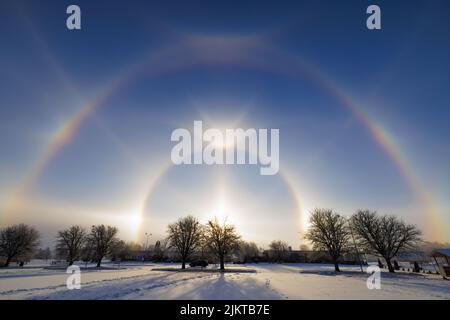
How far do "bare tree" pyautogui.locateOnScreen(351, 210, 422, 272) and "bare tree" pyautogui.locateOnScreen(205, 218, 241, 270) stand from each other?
2391 centimetres

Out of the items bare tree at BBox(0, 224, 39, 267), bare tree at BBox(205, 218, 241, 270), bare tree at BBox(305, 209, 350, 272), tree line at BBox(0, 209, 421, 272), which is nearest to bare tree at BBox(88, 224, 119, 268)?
tree line at BBox(0, 209, 421, 272)

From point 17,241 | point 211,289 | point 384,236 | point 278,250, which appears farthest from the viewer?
point 278,250

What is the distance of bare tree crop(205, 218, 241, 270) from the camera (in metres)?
42.8

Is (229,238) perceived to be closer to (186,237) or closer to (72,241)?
(186,237)

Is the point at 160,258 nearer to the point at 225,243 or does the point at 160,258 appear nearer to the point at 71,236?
the point at 71,236

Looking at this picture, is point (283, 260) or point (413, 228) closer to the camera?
point (413, 228)

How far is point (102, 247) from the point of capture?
181 feet

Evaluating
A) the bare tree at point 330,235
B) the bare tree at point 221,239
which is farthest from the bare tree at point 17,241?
the bare tree at point 330,235

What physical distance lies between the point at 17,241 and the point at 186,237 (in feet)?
136

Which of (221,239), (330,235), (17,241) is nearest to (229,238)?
(221,239)

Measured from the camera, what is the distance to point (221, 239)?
42969 mm
